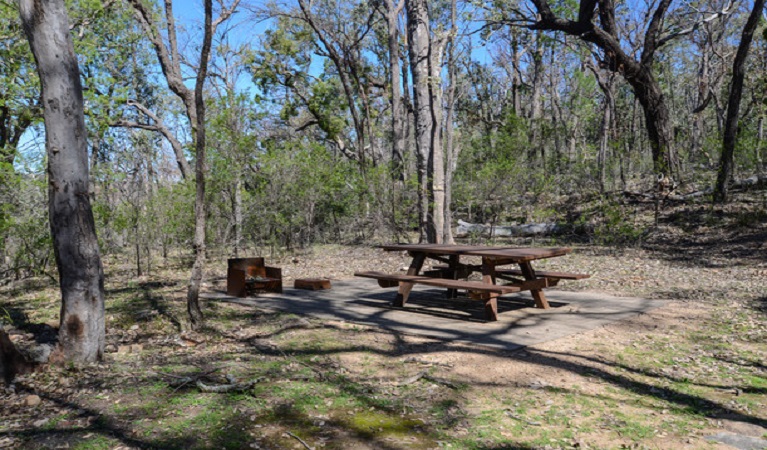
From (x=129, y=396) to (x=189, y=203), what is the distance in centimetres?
787

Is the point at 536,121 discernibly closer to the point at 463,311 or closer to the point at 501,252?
the point at 463,311

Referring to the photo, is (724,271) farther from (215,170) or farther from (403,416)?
(215,170)

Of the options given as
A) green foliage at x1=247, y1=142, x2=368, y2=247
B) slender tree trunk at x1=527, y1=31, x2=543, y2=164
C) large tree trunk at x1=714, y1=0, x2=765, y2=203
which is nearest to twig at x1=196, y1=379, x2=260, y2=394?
green foliage at x1=247, y1=142, x2=368, y2=247

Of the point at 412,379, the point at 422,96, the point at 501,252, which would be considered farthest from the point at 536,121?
the point at 412,379

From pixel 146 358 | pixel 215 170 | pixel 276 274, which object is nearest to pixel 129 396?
pixel 146 358

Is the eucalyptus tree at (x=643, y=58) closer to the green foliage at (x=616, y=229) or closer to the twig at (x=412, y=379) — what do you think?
the green foliage at (x=616, y=229)

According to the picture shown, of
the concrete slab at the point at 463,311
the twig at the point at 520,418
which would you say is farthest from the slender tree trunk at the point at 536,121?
the twig at the point at 520,418

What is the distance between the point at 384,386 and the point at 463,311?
8.54 feet

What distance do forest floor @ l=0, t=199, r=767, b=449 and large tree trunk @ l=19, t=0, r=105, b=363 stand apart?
34cm

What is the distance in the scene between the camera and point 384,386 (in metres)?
3.98

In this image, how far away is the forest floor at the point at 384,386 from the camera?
3133mm

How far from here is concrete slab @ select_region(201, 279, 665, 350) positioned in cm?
528

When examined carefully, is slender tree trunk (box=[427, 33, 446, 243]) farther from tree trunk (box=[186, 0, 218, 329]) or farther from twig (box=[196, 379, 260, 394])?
twig (box=[196, 379, 260, 394])

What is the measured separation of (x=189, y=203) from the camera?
1102 centimetres
